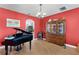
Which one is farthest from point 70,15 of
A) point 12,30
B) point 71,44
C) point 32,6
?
point 12,30

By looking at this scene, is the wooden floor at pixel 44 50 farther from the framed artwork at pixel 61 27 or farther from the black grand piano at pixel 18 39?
the framed artwork at pixel 61 27

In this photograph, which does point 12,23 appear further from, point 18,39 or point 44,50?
point 44,50

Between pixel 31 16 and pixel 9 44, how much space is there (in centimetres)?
66

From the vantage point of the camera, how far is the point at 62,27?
2.08m

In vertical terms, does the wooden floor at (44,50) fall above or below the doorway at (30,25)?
below

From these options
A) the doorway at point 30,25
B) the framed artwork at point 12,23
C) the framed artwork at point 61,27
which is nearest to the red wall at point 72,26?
the framed artwork at point 61,27

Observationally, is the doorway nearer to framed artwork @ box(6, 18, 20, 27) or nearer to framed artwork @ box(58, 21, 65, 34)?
framed artwork @ box(6, 18, 20, 27)

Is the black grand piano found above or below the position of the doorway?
below

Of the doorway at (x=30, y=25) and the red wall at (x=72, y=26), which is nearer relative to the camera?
the red wall at (x=72, y=26)

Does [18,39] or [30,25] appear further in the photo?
[30,25]

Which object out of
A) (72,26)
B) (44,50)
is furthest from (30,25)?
(72,26)

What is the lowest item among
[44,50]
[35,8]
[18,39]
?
[44,50]

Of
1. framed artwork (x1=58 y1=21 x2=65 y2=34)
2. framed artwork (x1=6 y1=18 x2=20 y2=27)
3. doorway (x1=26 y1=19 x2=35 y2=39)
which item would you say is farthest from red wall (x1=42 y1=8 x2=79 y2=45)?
framed artwork (x1=6 y1=18 x2=20 y2=27)
